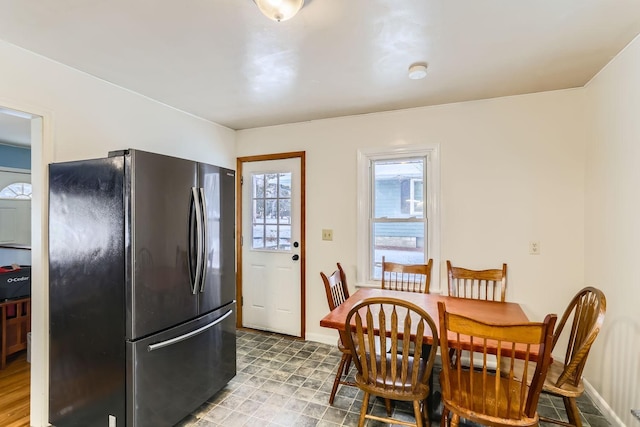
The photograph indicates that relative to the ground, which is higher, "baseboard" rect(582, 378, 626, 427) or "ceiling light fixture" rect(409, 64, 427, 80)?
"ceiling light fixture" rect(409, 64, 427, 80)

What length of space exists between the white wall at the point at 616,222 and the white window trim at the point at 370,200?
113cm

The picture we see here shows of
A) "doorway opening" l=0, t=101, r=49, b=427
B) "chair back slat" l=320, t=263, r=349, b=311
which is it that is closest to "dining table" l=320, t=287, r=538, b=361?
"chair back slat" l=320, t=263, r=349, b=311

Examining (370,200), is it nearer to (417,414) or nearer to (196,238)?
(196,238)

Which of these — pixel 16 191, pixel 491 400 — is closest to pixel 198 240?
pixel 491 400

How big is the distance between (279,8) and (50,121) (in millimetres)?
1752

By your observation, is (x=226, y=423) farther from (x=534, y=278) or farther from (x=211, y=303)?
(x=534, y=278)

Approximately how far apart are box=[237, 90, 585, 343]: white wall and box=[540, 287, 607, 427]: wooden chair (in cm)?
80

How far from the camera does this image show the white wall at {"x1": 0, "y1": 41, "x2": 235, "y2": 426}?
1923mm

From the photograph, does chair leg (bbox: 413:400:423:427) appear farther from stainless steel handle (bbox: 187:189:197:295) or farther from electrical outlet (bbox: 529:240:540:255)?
electrical outlet (bbox: 529:240:540:255)

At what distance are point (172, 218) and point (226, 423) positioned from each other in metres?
1.41

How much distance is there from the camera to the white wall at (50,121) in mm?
1923

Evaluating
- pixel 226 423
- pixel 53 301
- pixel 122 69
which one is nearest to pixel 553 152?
pixel 226 423

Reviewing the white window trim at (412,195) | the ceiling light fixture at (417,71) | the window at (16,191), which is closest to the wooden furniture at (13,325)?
the window at (16,191)

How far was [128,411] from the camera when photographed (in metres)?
1.74
